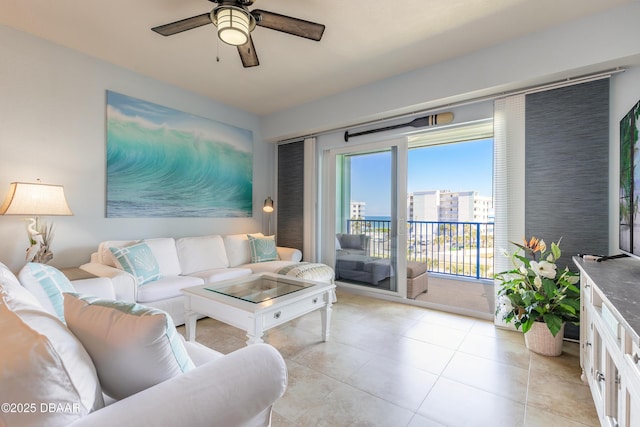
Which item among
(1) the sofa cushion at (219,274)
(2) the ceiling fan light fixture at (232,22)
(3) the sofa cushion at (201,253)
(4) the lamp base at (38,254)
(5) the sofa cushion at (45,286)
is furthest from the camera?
(3) the sofa cushion at (201,253)

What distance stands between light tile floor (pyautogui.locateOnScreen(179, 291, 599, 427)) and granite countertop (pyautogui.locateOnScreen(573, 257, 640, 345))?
2.57 ft

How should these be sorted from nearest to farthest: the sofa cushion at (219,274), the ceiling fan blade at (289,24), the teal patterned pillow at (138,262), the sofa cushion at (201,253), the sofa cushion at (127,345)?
the sofa cushion at (127,345), the ceiling fan blade at (289,24), the teal patterned pillow at (138,262), the sofa cushion at (219,274), the sofa cushion at (201,253)

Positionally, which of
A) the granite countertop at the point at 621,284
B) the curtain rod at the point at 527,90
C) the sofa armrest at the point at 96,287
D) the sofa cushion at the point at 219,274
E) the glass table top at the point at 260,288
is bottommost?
the sofa cushion at the point at 219,274

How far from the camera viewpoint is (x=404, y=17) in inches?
90.0

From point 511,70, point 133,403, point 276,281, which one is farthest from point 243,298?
point 511,70

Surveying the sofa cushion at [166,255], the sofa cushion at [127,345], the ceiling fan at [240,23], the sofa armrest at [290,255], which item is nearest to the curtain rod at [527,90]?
the ceiling fan at [240,23]

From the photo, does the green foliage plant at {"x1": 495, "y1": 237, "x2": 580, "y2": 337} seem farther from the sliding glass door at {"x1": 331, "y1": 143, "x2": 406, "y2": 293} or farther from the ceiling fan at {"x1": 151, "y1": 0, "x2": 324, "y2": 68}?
the ceiling fan at {"x1": 151, "y1": 0, "x2": 324, "y2": 68}

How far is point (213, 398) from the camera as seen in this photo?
836 millimetres

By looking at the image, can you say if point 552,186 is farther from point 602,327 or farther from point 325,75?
point 325,75

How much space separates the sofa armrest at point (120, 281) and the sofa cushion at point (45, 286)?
857 millimetres

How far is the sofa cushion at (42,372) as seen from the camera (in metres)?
0.61

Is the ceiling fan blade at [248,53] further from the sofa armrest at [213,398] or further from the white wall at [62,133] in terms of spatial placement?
the sofa armrest at [213,398]

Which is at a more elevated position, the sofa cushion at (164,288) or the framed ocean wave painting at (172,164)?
the framed ocean wave painting at (172,164)

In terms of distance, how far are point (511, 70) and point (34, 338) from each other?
3.45 metres
